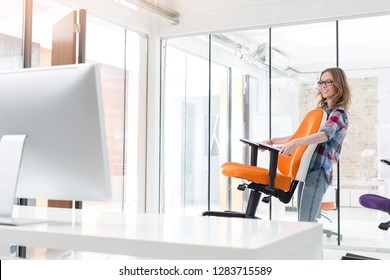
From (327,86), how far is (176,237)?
8.20 ft

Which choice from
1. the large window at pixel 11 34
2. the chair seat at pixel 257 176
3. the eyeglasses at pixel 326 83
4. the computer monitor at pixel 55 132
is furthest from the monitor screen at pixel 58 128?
the large window at pixel 11 34

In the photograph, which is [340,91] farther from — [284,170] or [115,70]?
[115,70]

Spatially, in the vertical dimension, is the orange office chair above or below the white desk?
above

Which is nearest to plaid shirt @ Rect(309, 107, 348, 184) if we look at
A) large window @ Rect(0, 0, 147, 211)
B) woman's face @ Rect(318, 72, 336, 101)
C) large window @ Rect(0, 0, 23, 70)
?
woman's face @ Rect(318, 72, 336, 101)

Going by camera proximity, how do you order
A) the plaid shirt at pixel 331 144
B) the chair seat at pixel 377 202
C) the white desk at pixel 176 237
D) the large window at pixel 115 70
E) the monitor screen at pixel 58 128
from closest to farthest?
the white desk at pixel 176 237
the monitor screen at pixel 58 128
the plaid shirt at pixel 331 144
the chair seat at pixel 377 202
the large window at pixel 115 70

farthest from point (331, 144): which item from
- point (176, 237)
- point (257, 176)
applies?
point (176, 237)

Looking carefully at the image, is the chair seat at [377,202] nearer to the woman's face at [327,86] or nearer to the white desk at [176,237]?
the woman's face at [327,86]

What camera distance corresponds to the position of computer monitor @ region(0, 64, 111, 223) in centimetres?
160

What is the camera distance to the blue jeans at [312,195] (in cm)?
333

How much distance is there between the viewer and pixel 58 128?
5.42ft

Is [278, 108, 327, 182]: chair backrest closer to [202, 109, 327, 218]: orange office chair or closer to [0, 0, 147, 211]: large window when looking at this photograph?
[202, 109, 327, 218]: orange office chair

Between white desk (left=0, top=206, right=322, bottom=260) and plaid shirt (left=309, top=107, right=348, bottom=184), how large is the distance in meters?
1.81

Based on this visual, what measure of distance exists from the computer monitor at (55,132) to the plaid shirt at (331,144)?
79.2 inches
